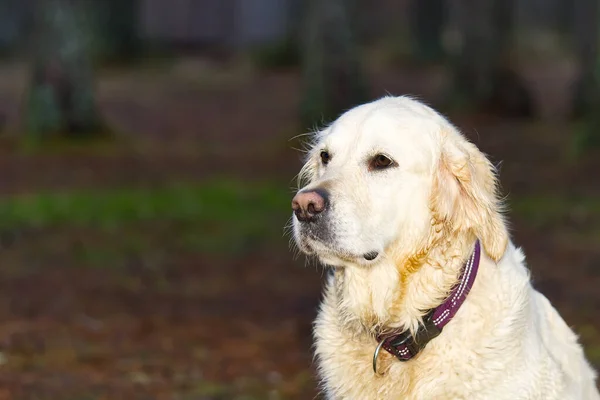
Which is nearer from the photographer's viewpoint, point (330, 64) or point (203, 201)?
point (203, 201)

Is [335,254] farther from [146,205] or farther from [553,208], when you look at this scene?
[146,205]

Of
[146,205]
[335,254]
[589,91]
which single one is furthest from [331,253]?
[589,91]

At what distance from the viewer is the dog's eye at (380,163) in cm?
496

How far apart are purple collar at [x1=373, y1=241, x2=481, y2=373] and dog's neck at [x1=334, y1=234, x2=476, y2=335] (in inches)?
1.5

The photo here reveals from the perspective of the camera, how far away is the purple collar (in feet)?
15.9

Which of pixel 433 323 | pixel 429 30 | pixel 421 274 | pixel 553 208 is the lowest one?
pixel 429 30

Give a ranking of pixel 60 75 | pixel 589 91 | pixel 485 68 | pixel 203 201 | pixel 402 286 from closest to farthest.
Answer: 1. pixel 402 286
2. pixel 203 201
3. pixel 589 91
4. pixel 60 75
5. pixel 485 68

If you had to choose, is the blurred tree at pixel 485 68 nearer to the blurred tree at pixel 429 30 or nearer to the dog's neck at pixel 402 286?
the blurred tree at pixel 429 30

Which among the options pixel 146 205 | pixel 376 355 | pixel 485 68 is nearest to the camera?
pixel 376 355

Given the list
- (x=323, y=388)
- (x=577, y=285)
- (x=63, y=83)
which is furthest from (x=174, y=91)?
(x=323, y=388)

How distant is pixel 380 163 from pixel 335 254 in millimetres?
431

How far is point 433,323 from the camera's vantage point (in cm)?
486

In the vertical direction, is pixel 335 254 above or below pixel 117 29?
above

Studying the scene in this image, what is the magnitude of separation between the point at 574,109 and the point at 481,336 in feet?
46.3
